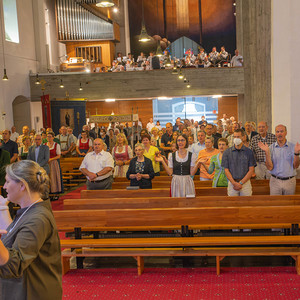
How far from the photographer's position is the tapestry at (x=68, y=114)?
60.4 ft

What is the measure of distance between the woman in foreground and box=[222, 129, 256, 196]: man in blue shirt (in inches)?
158

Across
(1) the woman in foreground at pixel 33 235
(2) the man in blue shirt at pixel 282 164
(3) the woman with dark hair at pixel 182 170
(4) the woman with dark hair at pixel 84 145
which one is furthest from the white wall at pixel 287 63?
(1) the woman in foreground at pixel 33 235

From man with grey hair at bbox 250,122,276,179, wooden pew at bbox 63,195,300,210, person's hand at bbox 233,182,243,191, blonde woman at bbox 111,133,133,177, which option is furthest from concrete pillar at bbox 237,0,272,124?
wooden pew at bbox 63,195,300,210

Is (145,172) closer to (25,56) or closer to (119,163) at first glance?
(119,163)

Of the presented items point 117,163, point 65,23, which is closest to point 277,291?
point 117,163

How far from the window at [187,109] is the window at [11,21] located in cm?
865

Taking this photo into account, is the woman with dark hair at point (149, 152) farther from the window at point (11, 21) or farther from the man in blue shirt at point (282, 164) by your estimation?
the window at point (11, 21)

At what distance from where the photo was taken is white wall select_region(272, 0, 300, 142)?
7184 mm

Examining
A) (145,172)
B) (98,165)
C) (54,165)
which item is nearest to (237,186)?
(145,172)

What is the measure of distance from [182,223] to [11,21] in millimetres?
17234

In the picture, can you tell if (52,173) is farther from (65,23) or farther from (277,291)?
(65,23)

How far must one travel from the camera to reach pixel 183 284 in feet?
15.6

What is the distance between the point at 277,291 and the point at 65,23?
21934mm

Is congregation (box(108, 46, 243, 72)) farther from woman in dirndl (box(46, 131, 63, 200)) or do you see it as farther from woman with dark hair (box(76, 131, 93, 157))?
woman in dirndl (box(46, 131, 63, 200))
